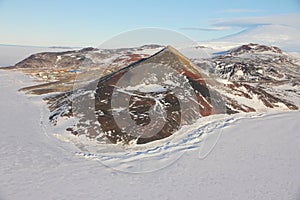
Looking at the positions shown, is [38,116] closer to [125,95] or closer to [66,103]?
[66,103]

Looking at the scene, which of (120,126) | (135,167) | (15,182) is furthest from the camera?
(120,126)

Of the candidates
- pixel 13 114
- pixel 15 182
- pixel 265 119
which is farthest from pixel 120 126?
pixel 265 119

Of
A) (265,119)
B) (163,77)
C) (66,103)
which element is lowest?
(265,119)

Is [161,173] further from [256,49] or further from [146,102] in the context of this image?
[256,49]

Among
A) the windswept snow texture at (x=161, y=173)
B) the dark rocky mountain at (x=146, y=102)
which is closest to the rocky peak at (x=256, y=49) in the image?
the dark rocky mountain at (x=146, y=102)

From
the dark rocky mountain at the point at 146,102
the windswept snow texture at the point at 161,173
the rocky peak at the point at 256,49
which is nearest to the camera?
the windswept snow texture at the point at 161,173

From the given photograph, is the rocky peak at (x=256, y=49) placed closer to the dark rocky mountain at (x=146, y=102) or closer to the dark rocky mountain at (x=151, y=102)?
the dark rocky mountain at (x=151, y=102)

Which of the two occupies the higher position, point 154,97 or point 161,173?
point 154,97

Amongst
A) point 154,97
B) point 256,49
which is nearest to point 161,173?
point 154,97
